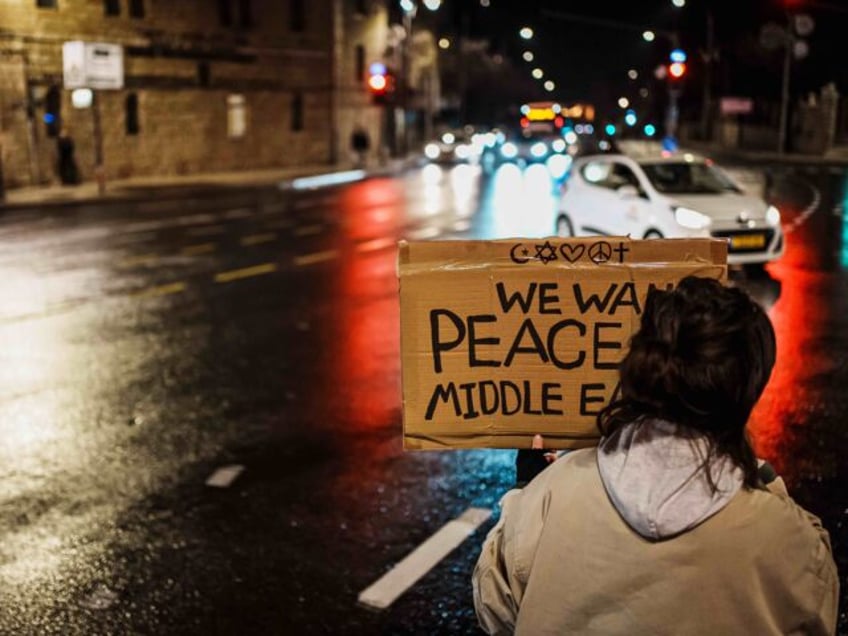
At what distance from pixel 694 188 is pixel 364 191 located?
1761 centimetres

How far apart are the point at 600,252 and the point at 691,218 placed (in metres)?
11.1

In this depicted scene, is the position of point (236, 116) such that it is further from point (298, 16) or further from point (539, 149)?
point (539, 149)

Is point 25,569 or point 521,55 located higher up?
point 521,55

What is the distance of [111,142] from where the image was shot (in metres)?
36.1

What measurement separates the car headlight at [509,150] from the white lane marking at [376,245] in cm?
3513

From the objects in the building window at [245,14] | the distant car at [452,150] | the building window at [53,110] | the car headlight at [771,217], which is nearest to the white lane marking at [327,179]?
the building window at [245,14]

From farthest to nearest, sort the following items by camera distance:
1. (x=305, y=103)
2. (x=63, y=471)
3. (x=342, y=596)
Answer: (x=305, y=103)
(x=63, y=471)
(x=342, y=596)

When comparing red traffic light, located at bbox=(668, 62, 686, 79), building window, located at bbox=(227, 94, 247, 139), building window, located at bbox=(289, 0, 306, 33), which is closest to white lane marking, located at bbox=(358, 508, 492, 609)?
red traffic light, located at bbox=(668, 62, 686, 79)

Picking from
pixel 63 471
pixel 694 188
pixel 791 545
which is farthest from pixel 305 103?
pixel 791 545

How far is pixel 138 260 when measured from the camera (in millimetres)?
15656

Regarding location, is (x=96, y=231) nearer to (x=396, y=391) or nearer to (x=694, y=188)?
(x=694, y=188)

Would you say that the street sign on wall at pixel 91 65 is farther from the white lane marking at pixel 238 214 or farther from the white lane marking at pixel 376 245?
the white lane marking at pixel 376 245

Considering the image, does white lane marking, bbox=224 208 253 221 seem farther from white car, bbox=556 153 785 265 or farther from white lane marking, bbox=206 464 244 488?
white lane marking, bbox=206 464 244 488

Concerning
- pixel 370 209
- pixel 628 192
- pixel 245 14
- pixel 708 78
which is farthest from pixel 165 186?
pixel 708 78
